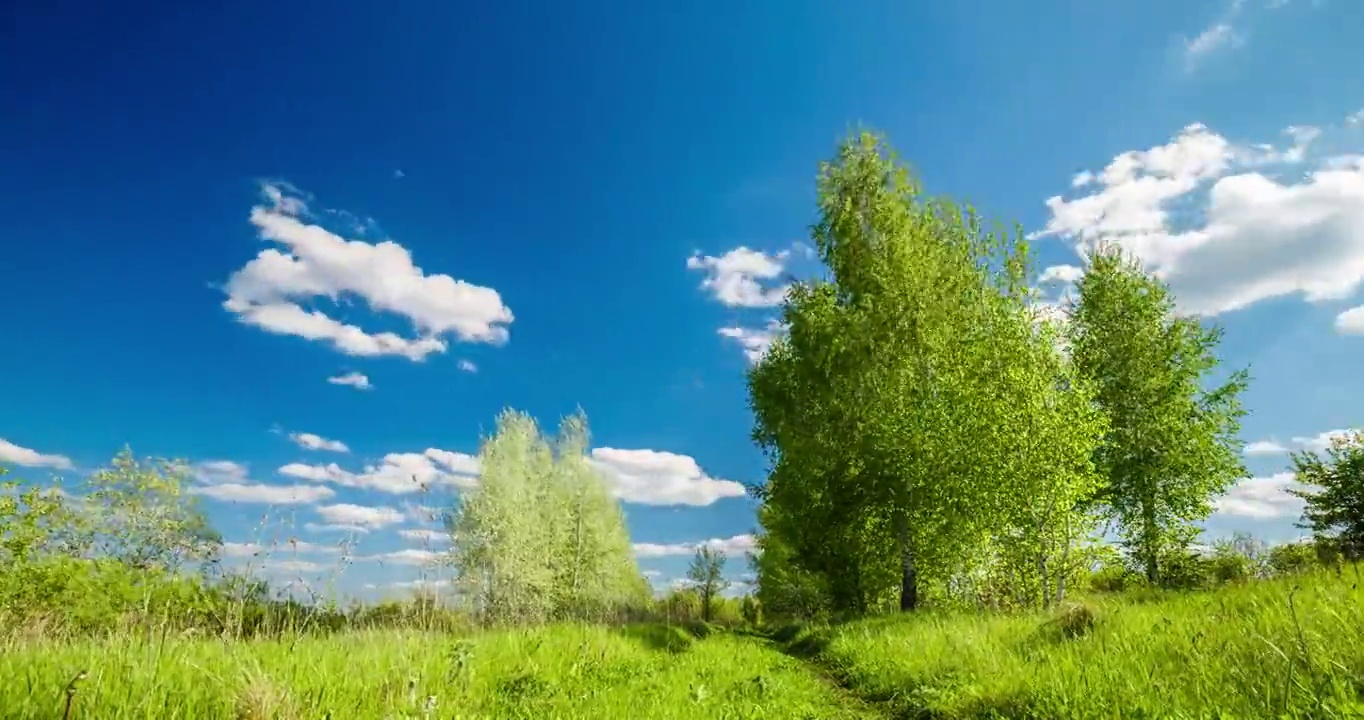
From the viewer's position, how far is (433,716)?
6676 millimetres

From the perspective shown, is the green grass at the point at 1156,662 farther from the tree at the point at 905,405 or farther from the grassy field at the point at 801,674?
the tree at the point at 905,405

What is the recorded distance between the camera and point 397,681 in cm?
735

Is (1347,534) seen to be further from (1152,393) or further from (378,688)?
(378,688)

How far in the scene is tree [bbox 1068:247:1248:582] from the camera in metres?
29.0

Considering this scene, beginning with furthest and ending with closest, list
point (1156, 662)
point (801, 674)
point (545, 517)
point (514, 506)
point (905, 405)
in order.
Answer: point (545, 517) < point (514, 506) < point (905, 405) < point (801, 674) < point (1156, 662)

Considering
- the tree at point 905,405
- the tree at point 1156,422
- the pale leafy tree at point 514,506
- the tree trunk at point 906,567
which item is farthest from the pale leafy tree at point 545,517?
the tree at point 1156,422

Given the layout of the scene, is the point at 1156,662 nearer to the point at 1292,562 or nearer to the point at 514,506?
the point at 1292,562

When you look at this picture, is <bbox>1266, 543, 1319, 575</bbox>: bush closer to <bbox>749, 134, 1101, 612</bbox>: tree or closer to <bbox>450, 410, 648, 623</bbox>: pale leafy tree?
<bbox>749, 134, 1101, 612</bbox>: tree

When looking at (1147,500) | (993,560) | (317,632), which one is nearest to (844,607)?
(993,560)

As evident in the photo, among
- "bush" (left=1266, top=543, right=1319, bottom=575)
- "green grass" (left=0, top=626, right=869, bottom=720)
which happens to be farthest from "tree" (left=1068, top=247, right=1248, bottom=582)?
"green grass" (left=0, top=626, right=869, bottom=720)

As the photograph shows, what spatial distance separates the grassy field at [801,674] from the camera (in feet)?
17.9

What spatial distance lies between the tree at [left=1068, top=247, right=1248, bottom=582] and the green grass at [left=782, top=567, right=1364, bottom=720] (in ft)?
66.9

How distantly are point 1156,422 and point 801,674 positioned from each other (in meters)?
24.1

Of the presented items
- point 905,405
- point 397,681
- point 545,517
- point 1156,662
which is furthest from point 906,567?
point 545,517
